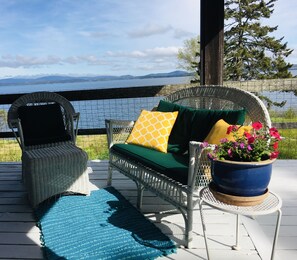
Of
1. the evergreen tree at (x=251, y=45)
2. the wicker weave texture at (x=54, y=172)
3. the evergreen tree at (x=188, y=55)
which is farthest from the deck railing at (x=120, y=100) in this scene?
the evergreen tree at (x=188, y=55)

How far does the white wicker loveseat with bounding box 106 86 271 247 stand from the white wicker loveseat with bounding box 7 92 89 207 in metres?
0.39

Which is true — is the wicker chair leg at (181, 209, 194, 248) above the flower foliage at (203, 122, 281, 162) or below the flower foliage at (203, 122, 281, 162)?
below

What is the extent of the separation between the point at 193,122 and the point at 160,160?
514 mm

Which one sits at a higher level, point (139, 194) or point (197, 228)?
point (139, 194)

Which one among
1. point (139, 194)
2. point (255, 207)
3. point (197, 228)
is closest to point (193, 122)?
point (139, 194)

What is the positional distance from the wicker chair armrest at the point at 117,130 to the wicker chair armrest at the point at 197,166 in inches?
45.2

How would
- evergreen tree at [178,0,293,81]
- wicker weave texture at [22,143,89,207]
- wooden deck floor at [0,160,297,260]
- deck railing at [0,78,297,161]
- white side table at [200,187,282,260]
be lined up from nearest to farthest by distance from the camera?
white side table at [200,187,282,260] < wooden deck floor at [0,160,297,260] < wicker weave texture at [22,143,89,207] < deck railing at [0,78,297,161] < evergreen tree at [178,0,293,81]

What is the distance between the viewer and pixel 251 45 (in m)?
14.3

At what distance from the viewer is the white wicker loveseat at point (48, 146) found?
2500 mm

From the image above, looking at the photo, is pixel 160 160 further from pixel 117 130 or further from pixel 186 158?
pixel 117 130

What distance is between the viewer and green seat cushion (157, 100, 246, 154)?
2.32 m

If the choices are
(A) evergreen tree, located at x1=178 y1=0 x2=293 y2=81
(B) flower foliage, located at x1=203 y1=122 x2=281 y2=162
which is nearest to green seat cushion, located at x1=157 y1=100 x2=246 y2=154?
(B) flower foliage, located at x1=203 y1=122 x2=281 y2=162

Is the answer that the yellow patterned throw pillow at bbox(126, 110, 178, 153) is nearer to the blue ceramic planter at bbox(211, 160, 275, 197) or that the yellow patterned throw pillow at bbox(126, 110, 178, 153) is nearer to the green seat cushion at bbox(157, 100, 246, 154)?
the green seat cushion at bbox(157, 100, 246, 154)

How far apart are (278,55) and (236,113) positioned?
13745 millimetres
